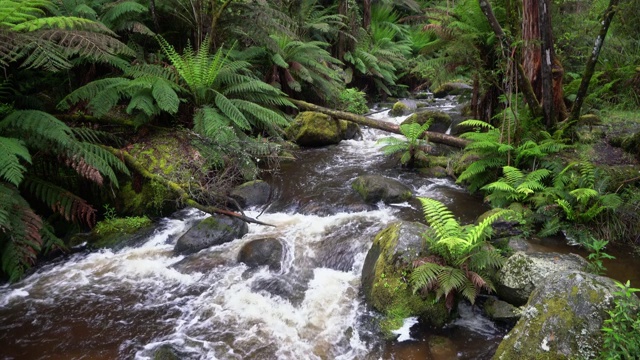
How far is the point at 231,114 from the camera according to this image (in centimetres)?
643

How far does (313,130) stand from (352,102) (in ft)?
10.6

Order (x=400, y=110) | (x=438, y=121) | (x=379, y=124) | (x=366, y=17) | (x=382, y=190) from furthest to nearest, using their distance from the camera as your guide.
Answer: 1. (x=366, y=17)
2. (x=400, y=110)
3. (x=438, y=121)
4. (x=379, y=124)
5. (x=382, y=190)

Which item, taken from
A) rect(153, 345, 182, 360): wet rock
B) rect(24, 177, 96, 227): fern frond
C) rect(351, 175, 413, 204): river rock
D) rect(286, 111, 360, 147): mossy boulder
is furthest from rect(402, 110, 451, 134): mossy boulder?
rect(153, 345, 182, 360): wet rock

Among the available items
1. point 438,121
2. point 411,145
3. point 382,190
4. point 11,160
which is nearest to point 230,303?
point 11,160

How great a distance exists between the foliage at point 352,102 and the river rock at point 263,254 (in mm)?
6490

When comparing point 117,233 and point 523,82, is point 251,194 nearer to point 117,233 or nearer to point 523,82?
point 117,233

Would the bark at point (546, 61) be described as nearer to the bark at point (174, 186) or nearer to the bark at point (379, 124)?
the bark at point (379, 124)

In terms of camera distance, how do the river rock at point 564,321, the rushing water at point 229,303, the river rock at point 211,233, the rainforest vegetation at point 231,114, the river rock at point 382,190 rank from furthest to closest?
the river rock at point 382,190
the river rock at point 211,233
the rainforest vegetation at point 231,114
the rushing water at point 229,303
the river rock at point 564,321

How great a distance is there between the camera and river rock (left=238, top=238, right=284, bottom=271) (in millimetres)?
4734

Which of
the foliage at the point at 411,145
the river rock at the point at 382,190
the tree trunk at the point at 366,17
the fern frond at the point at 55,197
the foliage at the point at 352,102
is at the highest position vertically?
the tree trunk at the point at 366,17

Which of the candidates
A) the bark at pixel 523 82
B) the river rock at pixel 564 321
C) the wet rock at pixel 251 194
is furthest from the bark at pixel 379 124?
the river rock at pixel 564 321

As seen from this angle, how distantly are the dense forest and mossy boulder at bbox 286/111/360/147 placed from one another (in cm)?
34

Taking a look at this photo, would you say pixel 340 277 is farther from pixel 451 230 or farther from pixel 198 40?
pixel 198 40

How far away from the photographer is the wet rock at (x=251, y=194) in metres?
6.15
